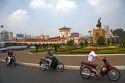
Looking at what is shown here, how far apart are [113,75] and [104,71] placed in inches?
12.6

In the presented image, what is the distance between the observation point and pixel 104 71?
779 cm

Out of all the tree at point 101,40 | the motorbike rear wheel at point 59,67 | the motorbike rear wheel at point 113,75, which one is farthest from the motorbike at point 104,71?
the tree at point 101,40

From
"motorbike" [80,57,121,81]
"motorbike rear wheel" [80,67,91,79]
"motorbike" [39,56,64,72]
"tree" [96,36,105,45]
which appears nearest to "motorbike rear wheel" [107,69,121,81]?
"motorbike" [80,57,121,81]

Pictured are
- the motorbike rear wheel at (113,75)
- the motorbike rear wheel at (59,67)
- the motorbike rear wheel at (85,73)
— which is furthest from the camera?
the motorbike rear wheel at (59,67)

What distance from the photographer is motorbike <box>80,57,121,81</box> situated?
7.57 m

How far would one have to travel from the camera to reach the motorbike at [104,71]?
7.57 m

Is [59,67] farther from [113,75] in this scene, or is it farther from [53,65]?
[113,75]

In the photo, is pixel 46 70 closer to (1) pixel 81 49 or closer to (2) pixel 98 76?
(1) pixel 81 49

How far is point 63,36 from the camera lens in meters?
9.87

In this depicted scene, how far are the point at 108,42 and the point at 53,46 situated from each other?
4.42 metres

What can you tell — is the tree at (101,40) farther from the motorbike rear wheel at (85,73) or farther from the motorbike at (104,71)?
the motorbike rear wheel at (85,73)

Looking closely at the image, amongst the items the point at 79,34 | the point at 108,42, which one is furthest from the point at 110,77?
the point at 108,42

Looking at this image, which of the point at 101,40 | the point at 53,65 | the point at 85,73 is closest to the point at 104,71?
the point at 85,73

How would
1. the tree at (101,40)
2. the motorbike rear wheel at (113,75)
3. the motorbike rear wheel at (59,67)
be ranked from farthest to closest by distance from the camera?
the tree at (101,40), the motorbike rear wheel at (59,67), the motorbike rear wheel at (113,75)
